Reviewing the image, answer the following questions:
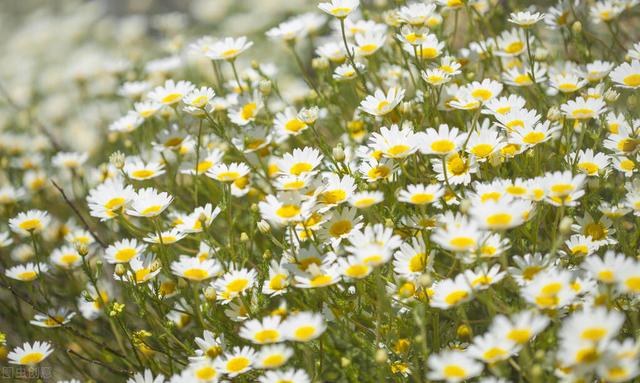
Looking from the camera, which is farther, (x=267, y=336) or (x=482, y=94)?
(x=482, y=94)

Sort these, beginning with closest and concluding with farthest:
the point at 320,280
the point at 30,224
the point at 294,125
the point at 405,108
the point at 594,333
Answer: the point at 594,333, the point at 320,280, the point at 405,108, the point at 294,125, the point at 30,224

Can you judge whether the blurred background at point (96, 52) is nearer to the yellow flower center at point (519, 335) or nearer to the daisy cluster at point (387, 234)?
the daisy cluster at point (387, 234)

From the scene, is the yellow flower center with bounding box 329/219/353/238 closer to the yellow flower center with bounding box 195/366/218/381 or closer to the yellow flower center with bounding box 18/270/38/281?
the yellow flower center with bounding box 195/366/218/381

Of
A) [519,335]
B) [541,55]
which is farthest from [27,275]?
[541,55]

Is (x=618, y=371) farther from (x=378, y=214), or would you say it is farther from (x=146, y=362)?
(x=146, y=362)

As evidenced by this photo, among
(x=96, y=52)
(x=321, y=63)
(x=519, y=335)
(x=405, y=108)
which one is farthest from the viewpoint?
(x=96, y=52)

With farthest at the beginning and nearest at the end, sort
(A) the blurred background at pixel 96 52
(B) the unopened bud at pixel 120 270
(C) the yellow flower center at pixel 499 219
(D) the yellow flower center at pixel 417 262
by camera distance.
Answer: (A) the blurred background at pixel 96 52
(B) the unopened bud at pixel 120 270
(D) the yellow flower center at pixel 417 262
(C) the yellow flower center at pixel 499 219

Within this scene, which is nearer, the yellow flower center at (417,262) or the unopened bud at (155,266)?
the yellow flower center at (417,262)

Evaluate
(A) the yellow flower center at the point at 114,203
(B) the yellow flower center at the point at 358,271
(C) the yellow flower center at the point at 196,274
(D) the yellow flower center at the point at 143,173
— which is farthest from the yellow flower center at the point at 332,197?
(D) the yellow flower center at the point at 143,173

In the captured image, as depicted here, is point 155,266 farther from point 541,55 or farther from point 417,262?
point 541,55
